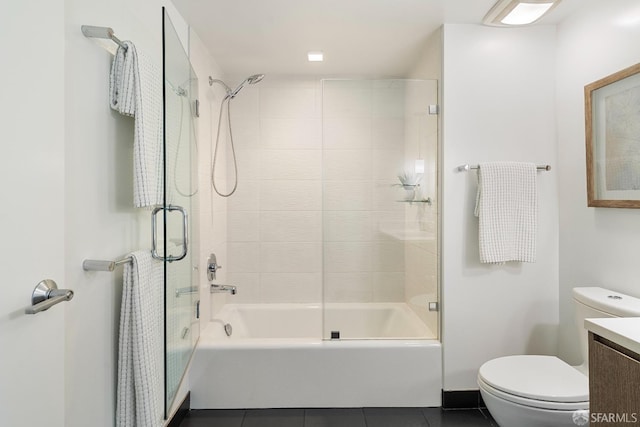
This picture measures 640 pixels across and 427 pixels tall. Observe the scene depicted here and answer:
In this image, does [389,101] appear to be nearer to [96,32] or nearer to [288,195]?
[288,195]

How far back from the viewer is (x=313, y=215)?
3465mm

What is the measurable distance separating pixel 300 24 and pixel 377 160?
964mm

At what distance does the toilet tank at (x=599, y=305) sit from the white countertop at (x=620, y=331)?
19.2 inches

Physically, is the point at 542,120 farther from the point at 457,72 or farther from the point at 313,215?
the point at 313,215

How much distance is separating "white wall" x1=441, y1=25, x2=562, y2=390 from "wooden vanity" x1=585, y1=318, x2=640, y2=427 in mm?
1154

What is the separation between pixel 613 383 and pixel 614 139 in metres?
1.33

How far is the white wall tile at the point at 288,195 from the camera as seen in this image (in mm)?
3461

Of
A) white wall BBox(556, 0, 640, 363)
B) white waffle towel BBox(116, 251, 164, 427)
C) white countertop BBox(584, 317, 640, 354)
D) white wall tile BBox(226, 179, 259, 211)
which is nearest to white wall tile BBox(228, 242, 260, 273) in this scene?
white wall tile BBox(226, 179, 259, 211)

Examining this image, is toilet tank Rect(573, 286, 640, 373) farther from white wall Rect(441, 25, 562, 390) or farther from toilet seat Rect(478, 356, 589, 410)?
white wall Rect(441, 25, 562, 390)

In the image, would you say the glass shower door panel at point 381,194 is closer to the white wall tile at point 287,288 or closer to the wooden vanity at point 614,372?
the white wall tile at point 287,288

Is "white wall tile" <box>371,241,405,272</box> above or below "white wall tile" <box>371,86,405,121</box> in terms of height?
below

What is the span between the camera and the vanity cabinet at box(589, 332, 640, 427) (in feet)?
3.78

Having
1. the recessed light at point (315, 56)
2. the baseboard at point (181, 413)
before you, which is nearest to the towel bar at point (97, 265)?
the baseboard at point (181, 413)

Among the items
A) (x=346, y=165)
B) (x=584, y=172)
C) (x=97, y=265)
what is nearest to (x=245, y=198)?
(x=346, y=165)
